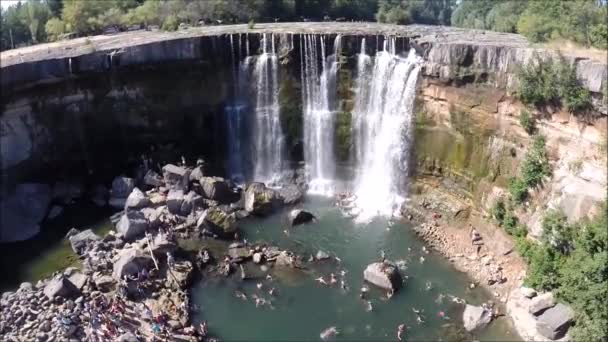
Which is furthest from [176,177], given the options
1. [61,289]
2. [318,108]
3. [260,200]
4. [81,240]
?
[61,289]

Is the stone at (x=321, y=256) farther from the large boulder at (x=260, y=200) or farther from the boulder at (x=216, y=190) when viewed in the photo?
the boulder at (x=216, y=190)

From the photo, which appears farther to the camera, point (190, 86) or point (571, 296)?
point (190, 86)

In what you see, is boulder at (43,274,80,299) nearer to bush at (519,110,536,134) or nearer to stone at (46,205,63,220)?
stone at (46,205,63,220)

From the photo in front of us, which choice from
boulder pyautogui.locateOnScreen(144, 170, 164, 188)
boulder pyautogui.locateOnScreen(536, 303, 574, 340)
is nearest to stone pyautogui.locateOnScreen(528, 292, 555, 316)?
boulder pyautogui.locateOnScreen(536, 303, 574, 340)

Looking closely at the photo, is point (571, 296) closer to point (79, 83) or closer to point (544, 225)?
point (544, 225)

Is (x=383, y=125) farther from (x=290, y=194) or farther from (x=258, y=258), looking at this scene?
(x=258, y=258)

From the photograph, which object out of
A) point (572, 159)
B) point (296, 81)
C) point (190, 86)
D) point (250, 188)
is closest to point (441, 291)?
point (572, 159)
